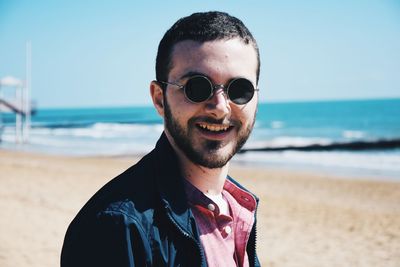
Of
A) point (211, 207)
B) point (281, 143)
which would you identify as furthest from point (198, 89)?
point (281, 143)

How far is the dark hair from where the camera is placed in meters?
1.58

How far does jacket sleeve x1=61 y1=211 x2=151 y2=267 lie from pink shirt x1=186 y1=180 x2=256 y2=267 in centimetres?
34

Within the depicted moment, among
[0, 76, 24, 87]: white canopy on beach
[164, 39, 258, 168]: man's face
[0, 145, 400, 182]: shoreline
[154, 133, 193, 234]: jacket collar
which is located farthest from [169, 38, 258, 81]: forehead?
[0, 76, 24, 87]: white canopy on beach

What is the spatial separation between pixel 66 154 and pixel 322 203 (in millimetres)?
18234

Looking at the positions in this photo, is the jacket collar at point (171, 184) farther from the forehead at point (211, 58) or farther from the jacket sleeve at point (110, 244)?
the forehead at point (211, 58)

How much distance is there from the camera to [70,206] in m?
11.0

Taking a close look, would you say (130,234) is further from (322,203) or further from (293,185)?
(293,185)

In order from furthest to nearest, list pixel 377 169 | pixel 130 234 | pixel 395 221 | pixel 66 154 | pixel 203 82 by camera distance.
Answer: pixel 66 154, pixel 377 169, pixel 395 221, pixel 203 82, pixel 130 234

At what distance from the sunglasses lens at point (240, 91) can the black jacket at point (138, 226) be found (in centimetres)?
37

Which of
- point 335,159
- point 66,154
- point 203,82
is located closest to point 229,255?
point 203,82

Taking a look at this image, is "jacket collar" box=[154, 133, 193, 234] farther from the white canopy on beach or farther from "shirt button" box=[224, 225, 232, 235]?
the white canopy on beach

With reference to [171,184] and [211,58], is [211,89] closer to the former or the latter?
[211,58]

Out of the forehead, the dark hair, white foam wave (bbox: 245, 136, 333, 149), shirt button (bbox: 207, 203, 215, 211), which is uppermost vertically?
the dark hair

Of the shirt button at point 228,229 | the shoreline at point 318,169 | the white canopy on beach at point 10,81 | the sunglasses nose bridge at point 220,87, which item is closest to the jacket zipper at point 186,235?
the shirt button at point 228,229
